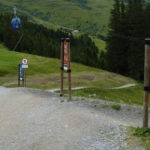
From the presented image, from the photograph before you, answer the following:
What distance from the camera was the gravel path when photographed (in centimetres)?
1094

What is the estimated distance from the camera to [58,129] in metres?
12.2

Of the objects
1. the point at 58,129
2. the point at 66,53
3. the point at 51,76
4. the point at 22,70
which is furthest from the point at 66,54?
the point at 51,76

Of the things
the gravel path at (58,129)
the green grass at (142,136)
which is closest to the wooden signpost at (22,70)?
the gravel path at (58,129)

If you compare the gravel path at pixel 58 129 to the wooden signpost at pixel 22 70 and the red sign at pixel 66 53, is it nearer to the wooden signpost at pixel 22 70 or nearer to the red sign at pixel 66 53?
the red sign at pixel 66 53

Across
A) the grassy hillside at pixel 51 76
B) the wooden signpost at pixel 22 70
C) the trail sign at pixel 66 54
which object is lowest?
the grassy hillside at pixel 51 76

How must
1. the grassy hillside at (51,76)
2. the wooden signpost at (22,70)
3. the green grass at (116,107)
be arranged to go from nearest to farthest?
the green grass at (116,107), the wooden signpost at (22,70), the grassy hillside at (51,76)

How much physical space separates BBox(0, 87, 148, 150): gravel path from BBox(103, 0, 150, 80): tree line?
6128cm

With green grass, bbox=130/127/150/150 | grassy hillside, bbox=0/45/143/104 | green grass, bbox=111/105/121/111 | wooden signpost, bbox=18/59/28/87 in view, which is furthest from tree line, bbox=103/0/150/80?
green grass, bbox=130/127/150/150

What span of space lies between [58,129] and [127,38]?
230 feet

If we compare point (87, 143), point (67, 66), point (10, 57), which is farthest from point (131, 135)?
point (10, 57)

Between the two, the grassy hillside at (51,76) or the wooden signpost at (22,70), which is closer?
the wooden signpost at (22,70)

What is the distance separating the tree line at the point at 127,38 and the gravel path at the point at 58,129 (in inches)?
2413

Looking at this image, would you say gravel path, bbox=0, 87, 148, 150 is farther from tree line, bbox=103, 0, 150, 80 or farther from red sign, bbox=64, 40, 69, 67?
tree line, bbox=103, 0, 150, 80

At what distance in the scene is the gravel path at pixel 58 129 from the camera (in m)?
10.9
